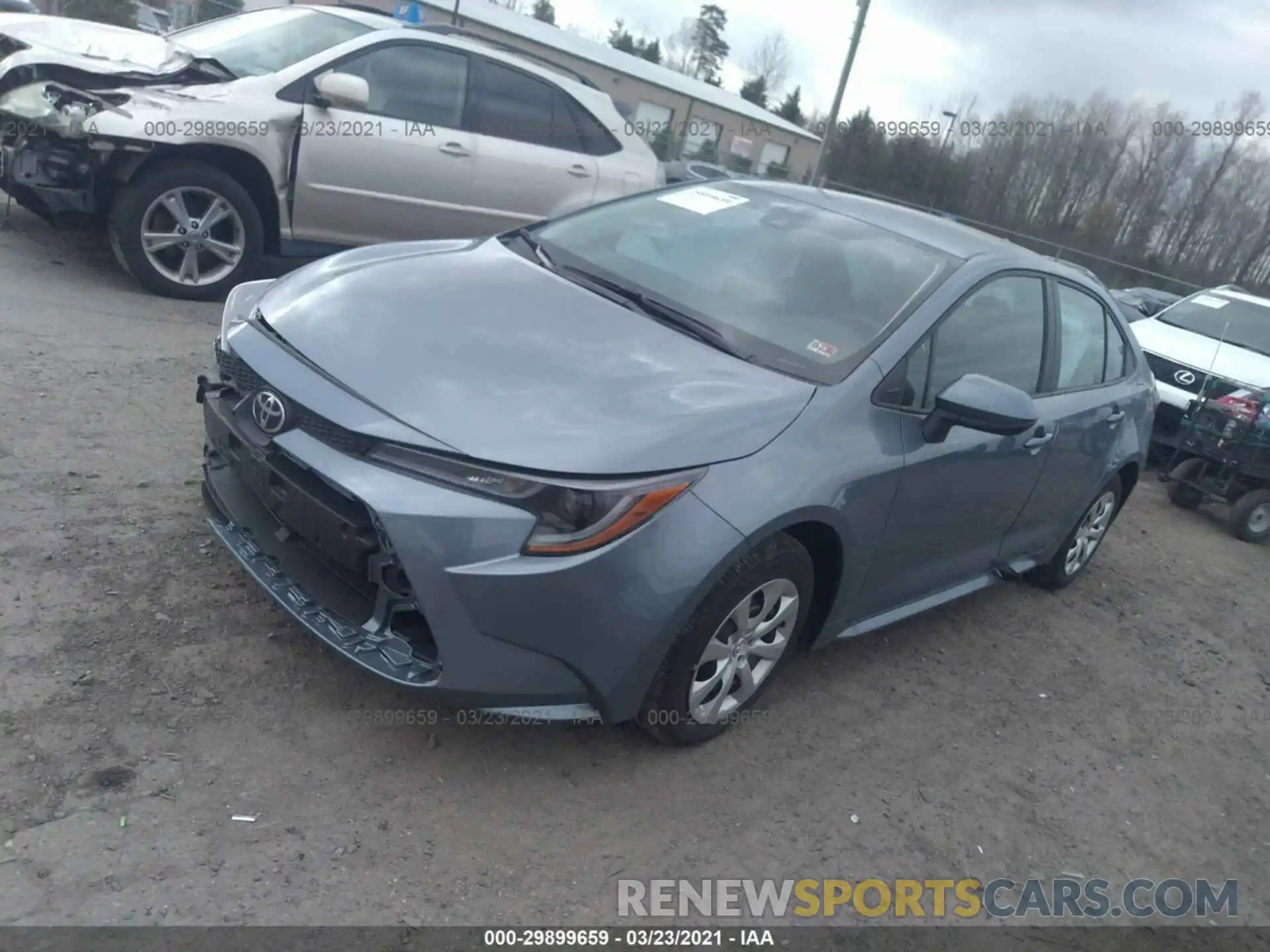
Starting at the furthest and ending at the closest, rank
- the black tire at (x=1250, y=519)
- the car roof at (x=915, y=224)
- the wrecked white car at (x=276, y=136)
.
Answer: the black tire at (x=1250, y=519) → the wrecked white car at (x=276, y=136) → the car roof at (x=915, y=224)

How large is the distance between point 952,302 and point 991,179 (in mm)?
38559

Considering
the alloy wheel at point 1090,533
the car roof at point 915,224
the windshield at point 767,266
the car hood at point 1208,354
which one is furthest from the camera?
the car hood at point 1208,354

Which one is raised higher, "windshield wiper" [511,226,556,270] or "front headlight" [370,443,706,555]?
"windshield wiper" [511,226,556,270]

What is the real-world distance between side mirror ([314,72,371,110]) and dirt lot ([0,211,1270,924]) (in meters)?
2.10

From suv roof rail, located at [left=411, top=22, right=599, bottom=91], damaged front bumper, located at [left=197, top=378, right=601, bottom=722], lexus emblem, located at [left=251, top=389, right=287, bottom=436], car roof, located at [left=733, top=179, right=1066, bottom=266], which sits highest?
suv roof rail, located at [left=411, top=22, right=599, bottom=91]

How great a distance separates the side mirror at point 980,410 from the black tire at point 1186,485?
5.10 metres

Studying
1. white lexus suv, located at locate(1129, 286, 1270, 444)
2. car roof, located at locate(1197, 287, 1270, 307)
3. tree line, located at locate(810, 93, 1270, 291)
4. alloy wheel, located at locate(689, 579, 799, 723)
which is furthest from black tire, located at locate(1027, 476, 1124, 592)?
tree line, located at locate(810, 93, 1270, 291)

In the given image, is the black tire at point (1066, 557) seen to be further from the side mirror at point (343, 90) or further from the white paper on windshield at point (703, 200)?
the side mirror at point (343, 90)

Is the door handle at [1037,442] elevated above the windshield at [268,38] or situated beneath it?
situated beneath

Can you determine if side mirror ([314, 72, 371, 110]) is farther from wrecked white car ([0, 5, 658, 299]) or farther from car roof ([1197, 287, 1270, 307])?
car roof ([1197, 287, 1270, 307])

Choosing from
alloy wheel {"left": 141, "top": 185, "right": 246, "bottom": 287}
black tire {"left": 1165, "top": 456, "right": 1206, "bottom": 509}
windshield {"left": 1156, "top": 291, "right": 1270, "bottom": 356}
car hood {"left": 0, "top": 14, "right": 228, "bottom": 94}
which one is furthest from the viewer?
windshield {"left": 1156, "top": 291, "right": 1270, "bottom": 356}

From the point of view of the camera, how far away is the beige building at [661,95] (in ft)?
138

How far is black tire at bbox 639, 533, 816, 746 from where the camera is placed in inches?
116

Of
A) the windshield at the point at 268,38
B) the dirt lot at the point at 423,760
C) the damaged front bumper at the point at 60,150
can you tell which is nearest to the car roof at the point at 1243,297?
the dirt lot at the point at 423,760
